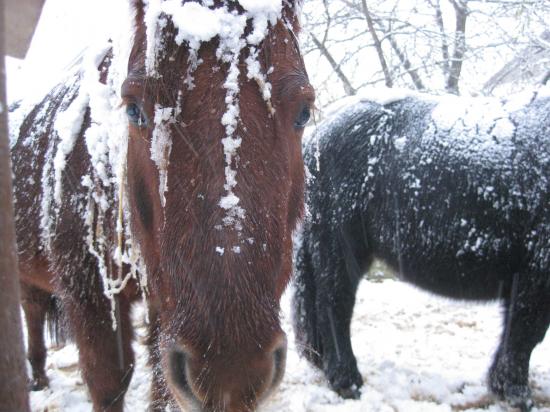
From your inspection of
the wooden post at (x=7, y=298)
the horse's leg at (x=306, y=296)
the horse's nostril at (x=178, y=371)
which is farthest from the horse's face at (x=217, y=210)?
the horse's leg at (x=306, y=296)

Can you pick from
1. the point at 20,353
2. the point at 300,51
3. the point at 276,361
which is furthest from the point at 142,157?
the point at 20,353

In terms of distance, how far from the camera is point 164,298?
1.72m

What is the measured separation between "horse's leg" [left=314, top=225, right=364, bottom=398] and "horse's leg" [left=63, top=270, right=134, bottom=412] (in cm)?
198

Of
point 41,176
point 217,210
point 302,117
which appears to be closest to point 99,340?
point 41,176

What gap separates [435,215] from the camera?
3654 millimetres

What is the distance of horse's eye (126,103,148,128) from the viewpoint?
1639mm

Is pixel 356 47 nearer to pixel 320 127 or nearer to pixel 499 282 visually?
pixel 320 127

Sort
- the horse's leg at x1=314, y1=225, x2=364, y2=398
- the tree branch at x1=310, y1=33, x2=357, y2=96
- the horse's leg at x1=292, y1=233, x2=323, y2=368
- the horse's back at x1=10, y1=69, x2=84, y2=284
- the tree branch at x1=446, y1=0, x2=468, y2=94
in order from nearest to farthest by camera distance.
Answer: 1. the horse's back at x1=10, y1=69, x2=84, y2=284
2. the horse's leg at x1=314, y1=225, x2=364, y2=398
3. the horse's leg at x1=292, y1=233, x2=323, y2=368
4. the tree branch at x1=310, y1=33, x2=357, y2=96
5. the tree branch at x1=446, y1=0, x2=468, y2=94

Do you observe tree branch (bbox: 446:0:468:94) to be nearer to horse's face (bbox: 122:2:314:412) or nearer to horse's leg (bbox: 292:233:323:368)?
horse's leg (bbox: 292:233:323:368)

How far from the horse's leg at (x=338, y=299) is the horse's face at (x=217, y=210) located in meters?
2.50

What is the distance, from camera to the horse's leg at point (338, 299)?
4.02 meters

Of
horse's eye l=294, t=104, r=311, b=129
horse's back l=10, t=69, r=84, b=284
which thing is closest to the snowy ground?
horse's back l=10, t=69, r=84, b=284

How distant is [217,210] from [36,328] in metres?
3.62

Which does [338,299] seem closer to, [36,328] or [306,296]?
[306,296]
